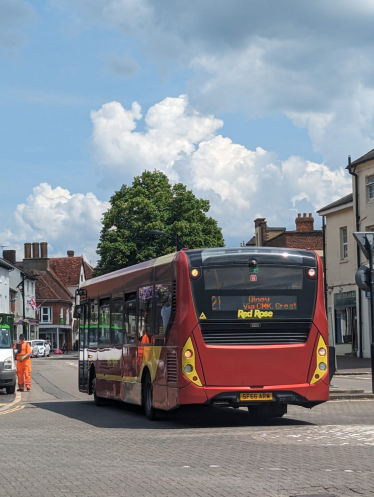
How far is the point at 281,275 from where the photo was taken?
49.2 feet

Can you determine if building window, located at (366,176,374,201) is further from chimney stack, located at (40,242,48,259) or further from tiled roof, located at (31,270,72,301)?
chimney stack, located at (40,242,48,259)

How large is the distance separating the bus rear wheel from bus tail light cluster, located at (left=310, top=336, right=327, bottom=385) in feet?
2.85

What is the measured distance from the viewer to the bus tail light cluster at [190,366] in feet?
47.5

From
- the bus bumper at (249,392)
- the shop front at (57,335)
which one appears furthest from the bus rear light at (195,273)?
the shop front at (57,335)

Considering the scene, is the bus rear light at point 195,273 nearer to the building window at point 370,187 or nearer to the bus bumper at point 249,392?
the bus bumper at point 249,392

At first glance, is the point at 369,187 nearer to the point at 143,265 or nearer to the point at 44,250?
the point at 143,265

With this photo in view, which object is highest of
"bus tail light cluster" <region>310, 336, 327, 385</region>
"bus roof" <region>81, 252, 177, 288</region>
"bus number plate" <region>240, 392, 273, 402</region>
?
"bus roof" <region>81, 252, 177, 288</region>

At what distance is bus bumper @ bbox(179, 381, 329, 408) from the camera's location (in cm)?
1447

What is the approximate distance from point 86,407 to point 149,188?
162 feet

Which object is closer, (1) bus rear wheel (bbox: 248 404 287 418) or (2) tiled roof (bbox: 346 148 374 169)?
(1) bus rear wheel (bbox: 248 404 287 418)

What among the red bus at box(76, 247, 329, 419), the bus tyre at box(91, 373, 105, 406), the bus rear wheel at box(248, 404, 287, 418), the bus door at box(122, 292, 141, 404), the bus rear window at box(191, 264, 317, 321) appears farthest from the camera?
the bus tyre at box(91, 373, 105, 406)

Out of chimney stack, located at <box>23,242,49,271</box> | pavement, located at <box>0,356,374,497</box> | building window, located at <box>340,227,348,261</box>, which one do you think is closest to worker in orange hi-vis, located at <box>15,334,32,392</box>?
pavement, located at <box>0,356,374,497</box>

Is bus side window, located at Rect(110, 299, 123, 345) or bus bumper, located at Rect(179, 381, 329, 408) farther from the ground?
bus side window, located at Rect(110, 299, 123, 345)

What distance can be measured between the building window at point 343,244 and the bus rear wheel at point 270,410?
118ft
